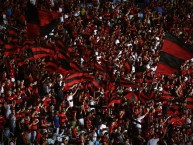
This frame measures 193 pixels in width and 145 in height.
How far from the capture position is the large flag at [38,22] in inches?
671

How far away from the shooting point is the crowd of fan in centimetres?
1816

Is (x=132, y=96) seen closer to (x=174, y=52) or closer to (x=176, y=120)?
(x=176, y=120)

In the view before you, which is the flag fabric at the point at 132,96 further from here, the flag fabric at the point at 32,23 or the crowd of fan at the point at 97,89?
the flag fabric at the point at 32,23

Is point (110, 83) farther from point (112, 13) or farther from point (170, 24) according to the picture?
point (170, 24)

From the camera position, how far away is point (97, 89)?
2189cm

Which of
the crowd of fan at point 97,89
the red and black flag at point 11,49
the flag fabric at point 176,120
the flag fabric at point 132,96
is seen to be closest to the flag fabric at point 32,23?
the red and black flag at point 11,49

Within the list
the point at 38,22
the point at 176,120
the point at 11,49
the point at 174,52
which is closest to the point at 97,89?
the point at 176,120

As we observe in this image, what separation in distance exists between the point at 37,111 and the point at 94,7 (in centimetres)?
1415

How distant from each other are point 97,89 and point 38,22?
5.97 metres

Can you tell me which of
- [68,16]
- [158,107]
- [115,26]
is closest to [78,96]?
[158,107]

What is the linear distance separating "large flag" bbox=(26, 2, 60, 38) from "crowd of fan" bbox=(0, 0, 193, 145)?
1.81m

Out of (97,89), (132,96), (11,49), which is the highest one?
(11,49)

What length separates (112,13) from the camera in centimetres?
3086

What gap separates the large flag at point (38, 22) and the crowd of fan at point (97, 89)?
5.93 feet
